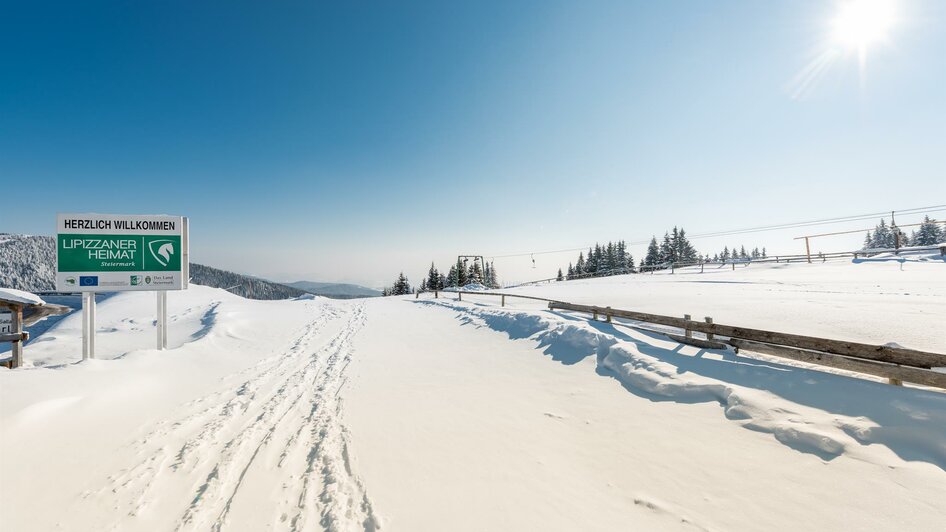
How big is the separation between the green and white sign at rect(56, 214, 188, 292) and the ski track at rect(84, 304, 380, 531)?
17.2 ft

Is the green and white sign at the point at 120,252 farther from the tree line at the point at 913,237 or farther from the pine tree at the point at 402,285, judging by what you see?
the tree line at the point at 913,237

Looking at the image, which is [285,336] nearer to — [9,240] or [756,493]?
[756,493]

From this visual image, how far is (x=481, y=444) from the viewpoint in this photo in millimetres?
4867

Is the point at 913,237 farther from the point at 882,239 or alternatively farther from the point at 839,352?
the point at 839,352

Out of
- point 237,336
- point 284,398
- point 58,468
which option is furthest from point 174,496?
point 237,336

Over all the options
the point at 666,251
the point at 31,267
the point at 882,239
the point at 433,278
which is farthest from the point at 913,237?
the point at 31,267

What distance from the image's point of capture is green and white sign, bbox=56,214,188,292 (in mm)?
8609

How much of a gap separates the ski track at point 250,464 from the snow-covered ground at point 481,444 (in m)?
0.03

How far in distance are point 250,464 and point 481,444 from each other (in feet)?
10.1

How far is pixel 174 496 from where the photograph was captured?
3.57 metres

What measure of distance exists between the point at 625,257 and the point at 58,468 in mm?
71060

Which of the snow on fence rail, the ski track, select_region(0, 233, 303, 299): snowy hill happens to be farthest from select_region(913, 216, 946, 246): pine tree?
select_region(0, 233, 303, 299): snowy hill

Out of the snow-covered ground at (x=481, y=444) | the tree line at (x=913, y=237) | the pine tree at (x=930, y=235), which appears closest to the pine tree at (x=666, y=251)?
the tree line at (x=913, y=237)

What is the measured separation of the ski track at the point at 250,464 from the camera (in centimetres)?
337
